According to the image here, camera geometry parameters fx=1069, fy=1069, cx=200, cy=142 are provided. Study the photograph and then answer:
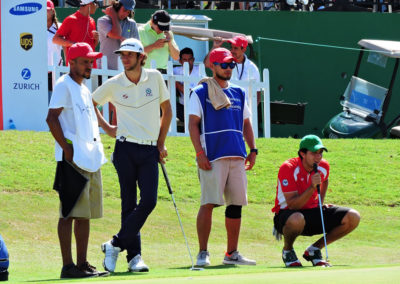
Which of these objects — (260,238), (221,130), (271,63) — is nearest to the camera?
(221,130)

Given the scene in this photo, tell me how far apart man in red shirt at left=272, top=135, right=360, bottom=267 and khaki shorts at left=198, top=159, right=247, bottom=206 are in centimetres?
43

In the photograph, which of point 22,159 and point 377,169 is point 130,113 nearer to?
point 22,159

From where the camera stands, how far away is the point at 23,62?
15.0 metres

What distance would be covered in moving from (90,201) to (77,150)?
1.54 feet

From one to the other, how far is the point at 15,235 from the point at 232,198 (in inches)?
102

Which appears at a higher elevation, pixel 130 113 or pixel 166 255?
pixel 130 113

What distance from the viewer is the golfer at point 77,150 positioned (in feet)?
28.2

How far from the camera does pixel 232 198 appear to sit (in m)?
9.85

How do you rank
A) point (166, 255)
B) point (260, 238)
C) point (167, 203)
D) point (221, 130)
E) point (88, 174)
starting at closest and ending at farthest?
point (88, 174) → point (221, 130) → point (166, 255) → point (260, 238) → point (167, 203)

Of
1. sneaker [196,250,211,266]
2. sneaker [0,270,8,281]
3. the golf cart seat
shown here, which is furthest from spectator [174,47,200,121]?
sneaker [0,270,8,281]

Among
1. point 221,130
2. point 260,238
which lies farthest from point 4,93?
point 221,130

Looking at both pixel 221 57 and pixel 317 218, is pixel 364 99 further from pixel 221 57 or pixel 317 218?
pixel 221 57

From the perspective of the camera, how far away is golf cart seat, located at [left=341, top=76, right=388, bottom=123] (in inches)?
744

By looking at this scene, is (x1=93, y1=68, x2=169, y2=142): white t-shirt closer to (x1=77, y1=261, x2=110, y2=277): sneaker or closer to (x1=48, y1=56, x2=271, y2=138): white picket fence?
(x1=77, y1=261, x2=110, y2=277): sneaker
